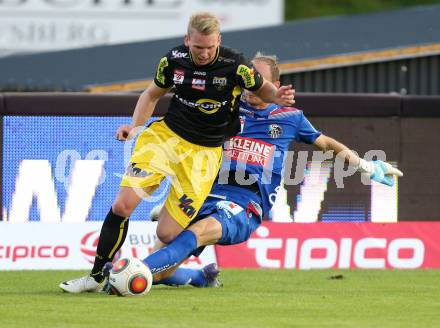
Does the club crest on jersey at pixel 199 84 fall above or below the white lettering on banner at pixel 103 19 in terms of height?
below

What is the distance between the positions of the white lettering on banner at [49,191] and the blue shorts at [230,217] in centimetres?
260

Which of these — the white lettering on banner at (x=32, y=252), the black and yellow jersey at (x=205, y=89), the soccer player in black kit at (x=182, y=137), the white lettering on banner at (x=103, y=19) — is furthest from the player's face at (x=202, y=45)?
the white lettering on banner at (x=103, y=19)

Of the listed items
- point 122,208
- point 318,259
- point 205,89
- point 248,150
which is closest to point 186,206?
point 122,208

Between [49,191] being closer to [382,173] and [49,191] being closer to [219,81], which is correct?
[219,81]

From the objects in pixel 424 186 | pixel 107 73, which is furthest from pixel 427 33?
pixel 424 186

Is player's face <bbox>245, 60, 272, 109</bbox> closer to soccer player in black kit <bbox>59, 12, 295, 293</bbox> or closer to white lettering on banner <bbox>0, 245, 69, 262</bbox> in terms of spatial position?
soccer player in black kit <bbox>59, 12, 295, 293</bbox>

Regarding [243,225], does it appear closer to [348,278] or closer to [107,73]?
[348,278]

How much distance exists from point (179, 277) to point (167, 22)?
21.6 meters

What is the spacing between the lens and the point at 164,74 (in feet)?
29.3

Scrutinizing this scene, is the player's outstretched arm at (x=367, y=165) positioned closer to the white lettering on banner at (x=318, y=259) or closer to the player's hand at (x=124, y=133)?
the player's hand at (x=124, y=133)

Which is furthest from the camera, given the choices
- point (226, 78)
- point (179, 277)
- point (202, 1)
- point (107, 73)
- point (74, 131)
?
point (202, 1)

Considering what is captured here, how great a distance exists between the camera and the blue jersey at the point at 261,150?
31.2 feet

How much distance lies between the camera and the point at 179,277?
9.41 metres

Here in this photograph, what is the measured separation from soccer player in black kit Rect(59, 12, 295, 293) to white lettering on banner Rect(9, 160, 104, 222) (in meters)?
2.76
